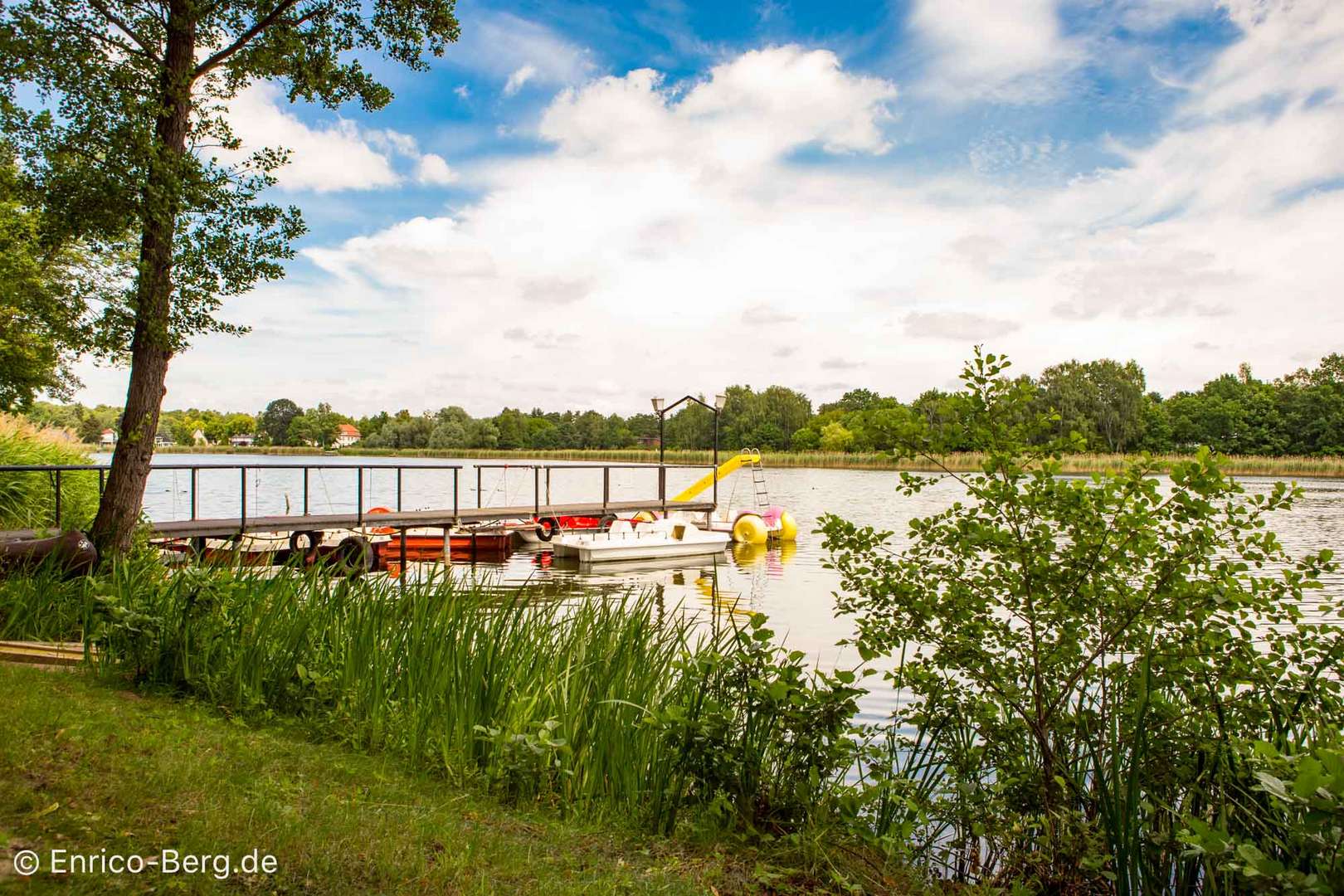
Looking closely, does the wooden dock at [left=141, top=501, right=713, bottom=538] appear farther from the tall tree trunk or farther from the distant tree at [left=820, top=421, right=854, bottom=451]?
the distant tree at [left=820, top=421, right=854, bottom=451]

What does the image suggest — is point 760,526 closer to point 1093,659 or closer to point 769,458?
point 1093,659

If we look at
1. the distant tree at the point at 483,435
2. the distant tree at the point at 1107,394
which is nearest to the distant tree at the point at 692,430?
the distant tree at the point at 483,435

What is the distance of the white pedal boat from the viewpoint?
69.4 ft

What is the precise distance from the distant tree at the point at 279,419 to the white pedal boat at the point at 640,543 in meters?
102

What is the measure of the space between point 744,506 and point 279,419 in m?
96.4

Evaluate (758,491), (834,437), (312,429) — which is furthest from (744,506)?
(312,429)

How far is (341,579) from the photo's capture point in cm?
607

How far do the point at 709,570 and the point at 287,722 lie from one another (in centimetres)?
1686

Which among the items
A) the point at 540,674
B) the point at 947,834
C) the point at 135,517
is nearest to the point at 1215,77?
the point at 947,834

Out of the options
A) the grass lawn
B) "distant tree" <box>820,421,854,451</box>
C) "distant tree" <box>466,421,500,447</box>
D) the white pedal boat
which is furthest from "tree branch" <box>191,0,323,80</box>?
"distant tree" <box>820,421,854,451</box>

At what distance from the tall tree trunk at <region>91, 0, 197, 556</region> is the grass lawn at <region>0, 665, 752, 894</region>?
14.1ft

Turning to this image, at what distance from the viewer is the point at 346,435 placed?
11762cm

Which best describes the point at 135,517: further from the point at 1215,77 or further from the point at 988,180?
the point at 988,180

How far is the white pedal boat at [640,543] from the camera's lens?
21.1 meters
